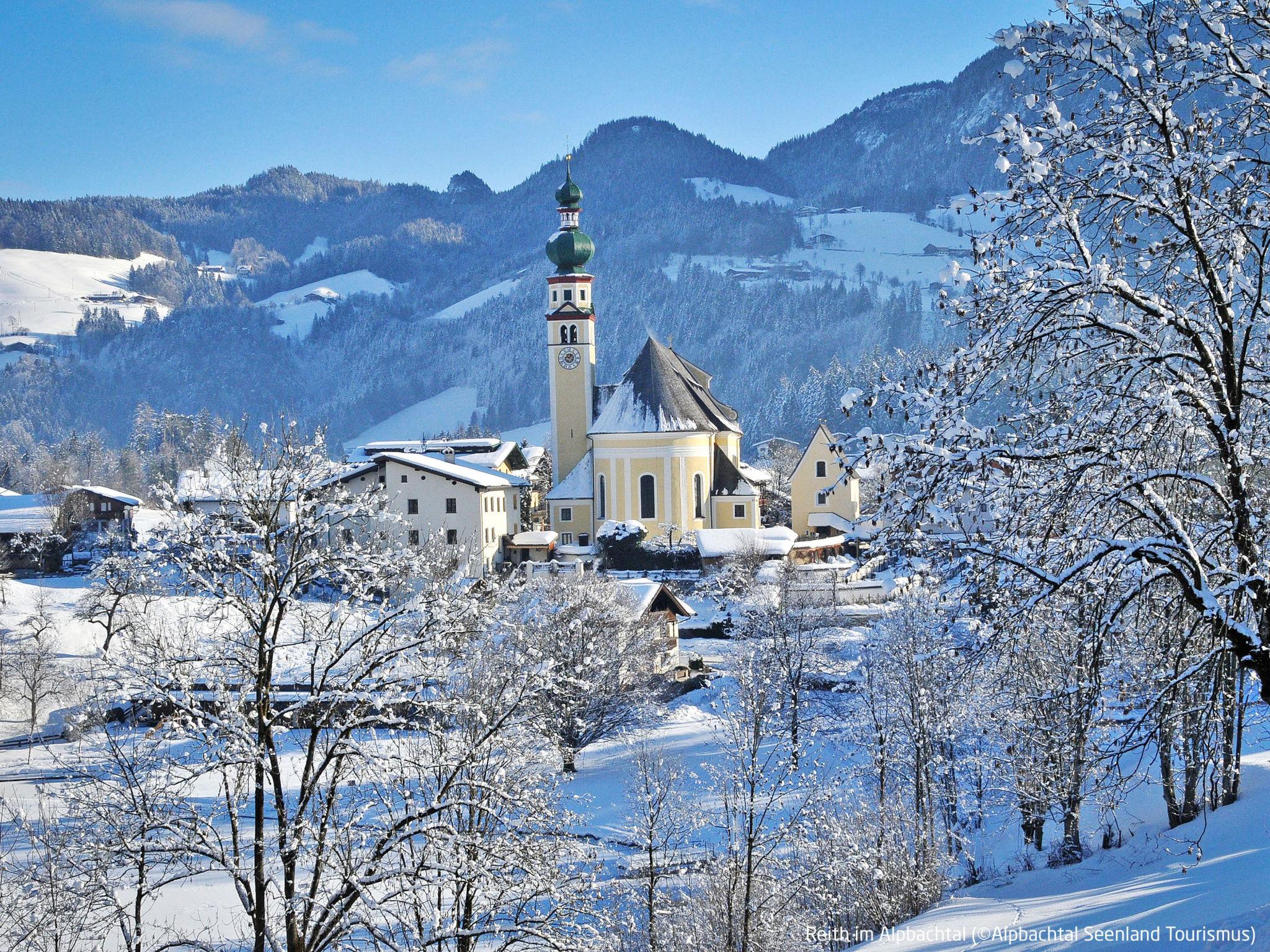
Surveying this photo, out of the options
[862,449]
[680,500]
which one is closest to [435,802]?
[862,449]

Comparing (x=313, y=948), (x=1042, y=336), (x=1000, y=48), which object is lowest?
(x=313, y=948)

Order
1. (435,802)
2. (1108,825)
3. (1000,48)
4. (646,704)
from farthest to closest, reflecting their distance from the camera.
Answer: (646,704)
(1108,825)
(435,802)
(1000,48)

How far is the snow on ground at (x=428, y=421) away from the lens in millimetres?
178900

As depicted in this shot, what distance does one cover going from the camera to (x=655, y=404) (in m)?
51.6

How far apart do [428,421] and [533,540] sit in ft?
463

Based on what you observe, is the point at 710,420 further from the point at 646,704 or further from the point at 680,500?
the point at 646,704

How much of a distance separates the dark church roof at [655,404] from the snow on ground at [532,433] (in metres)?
84.6

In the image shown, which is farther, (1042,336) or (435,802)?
(435,802)

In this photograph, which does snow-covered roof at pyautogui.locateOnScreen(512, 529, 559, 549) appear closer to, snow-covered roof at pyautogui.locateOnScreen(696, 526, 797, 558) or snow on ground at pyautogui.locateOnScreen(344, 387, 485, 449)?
snow-covered roof at pyautogui.locateOnScreen(696, 526, 797, 558)

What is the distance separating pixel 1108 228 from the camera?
6.12m

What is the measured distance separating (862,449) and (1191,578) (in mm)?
2109

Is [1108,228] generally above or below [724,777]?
above

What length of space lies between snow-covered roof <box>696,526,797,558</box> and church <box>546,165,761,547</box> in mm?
3493

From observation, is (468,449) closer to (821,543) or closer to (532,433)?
(821,543)
